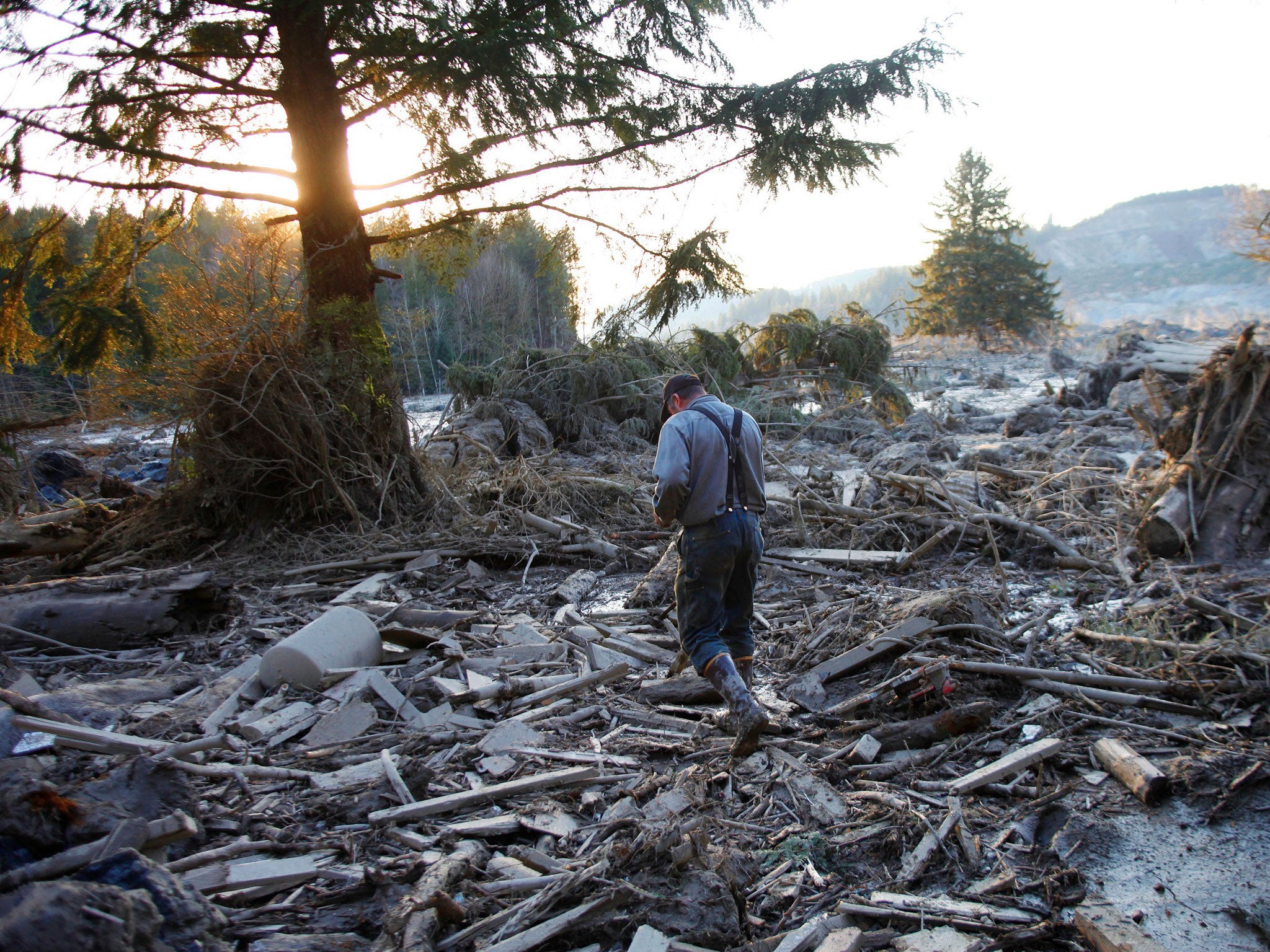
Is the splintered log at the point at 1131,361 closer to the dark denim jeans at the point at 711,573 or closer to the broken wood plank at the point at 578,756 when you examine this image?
the dark denim jeans at the point at 711,573

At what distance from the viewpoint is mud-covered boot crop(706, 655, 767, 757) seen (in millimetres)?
3865

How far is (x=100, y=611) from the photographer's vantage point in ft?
19.0

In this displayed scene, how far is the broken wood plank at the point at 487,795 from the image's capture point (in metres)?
3.31

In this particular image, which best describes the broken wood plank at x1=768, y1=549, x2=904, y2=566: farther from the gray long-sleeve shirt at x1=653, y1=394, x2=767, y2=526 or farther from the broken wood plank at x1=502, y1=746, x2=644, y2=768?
the broken wood plank at x1=502, y1=746, x2=644, y2=768

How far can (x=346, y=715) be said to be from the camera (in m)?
4.33

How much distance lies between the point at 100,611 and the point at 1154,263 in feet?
463

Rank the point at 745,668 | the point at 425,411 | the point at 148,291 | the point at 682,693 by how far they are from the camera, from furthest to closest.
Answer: the point at 425,411 < the point at 148,291 < the point at 682,693 < the point at 745,668

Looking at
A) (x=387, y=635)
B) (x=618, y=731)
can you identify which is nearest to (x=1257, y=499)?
(x=618, y=731)

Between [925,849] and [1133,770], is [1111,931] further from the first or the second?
[1133,770]

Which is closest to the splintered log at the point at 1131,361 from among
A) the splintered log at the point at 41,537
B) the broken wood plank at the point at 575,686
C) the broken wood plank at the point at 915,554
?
the broken wood plank at the point at 915,554

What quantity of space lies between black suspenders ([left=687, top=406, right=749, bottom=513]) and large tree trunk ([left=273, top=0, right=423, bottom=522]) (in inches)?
229

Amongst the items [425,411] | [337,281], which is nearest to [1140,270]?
[425,411]

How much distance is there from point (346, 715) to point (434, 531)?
4.64 meters

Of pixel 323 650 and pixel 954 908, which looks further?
pixel 323 650
